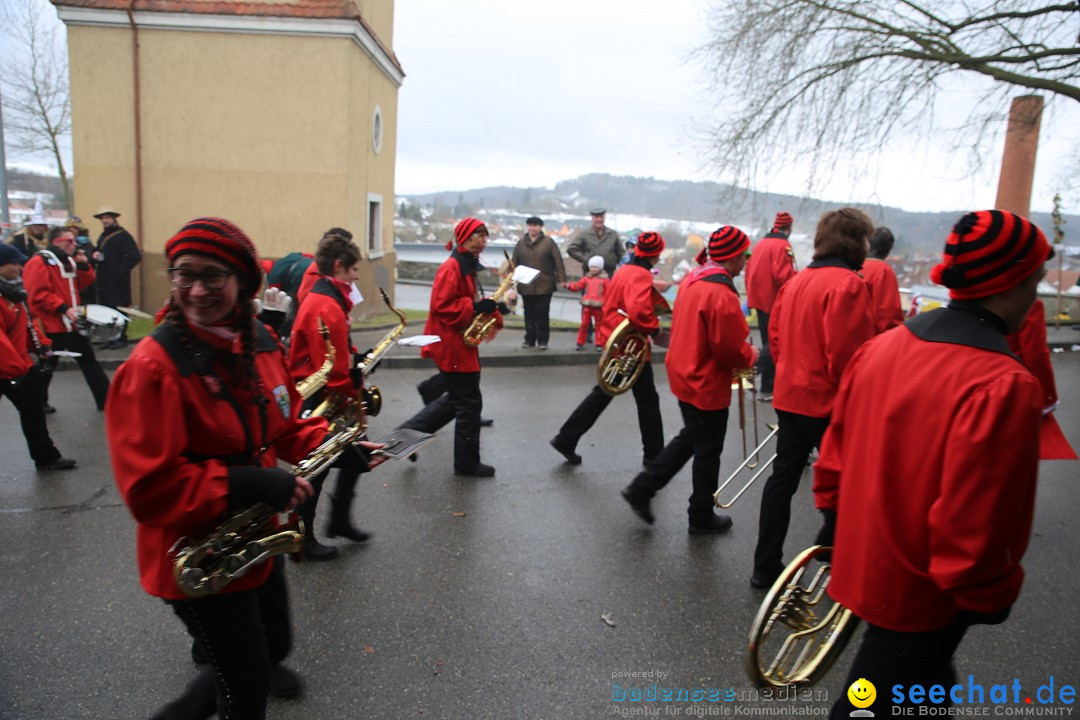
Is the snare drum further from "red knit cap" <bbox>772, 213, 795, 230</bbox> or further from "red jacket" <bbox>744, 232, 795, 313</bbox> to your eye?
"red knit cap" <bbox>772, 213, 795, 230</bbox>

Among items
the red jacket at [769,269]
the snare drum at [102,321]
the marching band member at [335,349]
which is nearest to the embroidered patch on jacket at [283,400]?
the marching band member at [335,349]

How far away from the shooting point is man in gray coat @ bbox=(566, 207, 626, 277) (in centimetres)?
1068

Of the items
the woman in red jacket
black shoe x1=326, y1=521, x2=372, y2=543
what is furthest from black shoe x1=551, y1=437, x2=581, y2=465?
the woman in red jacket

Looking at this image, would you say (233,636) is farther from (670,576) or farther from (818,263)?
(818,263)

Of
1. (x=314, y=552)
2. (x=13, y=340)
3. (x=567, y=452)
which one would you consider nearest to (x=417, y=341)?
(x=314, y=552)

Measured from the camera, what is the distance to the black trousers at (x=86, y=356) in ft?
21.5

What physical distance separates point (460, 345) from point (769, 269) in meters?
3.76

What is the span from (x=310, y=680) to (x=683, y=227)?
47.3 ft

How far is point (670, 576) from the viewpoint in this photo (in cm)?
409

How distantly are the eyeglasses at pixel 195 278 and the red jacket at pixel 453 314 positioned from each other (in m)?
3.06

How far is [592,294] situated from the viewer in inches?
397

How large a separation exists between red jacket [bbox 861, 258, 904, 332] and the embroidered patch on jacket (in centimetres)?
395

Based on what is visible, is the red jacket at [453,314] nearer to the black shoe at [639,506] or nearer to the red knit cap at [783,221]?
the black shoe at [639,506]

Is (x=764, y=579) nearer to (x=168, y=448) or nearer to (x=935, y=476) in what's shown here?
(x=935, y=476)
